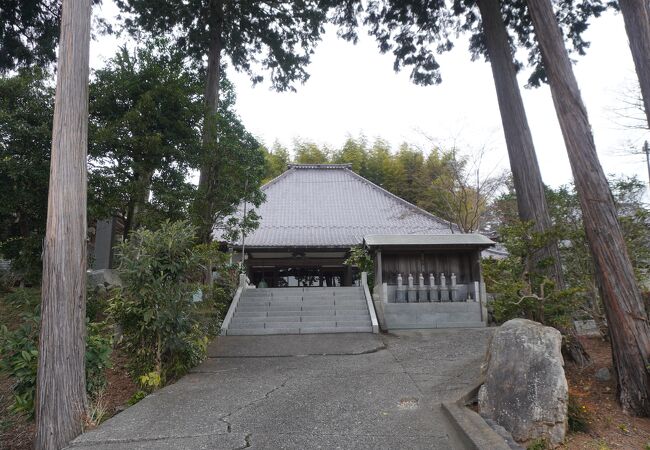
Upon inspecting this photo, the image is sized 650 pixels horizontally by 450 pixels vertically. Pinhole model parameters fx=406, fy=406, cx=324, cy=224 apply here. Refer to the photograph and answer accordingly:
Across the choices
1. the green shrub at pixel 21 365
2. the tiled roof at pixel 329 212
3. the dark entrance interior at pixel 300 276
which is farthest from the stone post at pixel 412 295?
the green shrub at pixel 21 365

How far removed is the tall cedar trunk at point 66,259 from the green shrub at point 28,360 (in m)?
0.33

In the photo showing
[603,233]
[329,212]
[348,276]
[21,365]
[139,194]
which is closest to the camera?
[21,365]

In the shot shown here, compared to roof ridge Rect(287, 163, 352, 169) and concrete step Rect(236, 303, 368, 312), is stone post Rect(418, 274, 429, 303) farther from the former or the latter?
roof ridge Rect(287, 163, 352, 169)

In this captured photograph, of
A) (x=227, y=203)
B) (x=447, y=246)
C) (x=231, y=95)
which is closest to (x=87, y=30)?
(x=227, y=203)

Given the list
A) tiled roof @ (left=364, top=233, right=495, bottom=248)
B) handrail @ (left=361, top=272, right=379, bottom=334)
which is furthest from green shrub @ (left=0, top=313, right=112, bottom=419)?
tiled roof @ (left=364, top=233, right=495, bottom=248)

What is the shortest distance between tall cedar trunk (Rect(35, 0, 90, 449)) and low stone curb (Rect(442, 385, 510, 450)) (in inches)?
135

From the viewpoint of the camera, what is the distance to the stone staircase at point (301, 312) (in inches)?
356

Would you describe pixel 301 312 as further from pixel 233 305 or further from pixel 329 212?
pixel 329 212

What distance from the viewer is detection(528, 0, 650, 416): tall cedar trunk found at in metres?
4.04

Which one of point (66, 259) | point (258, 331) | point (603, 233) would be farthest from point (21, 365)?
point (603, 233)

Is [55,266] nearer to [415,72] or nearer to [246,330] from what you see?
[246,330]

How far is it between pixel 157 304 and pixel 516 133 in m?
5.93

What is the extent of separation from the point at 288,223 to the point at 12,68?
9.29m

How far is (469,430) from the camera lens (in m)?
3.24
